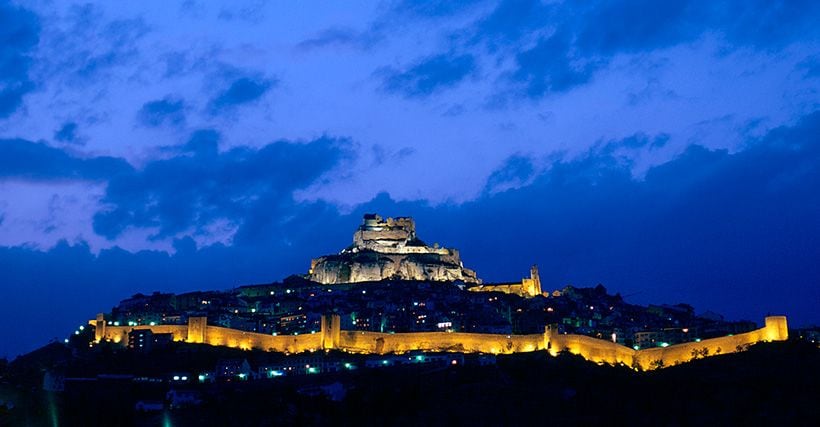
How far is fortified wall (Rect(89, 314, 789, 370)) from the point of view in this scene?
→ 63.2 meters

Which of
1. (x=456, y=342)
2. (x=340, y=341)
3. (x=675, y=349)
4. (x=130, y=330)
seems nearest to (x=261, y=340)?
(x=340, y=341)

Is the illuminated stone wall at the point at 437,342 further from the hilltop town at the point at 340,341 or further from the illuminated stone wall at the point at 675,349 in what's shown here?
the illuminated stone wall at the point at 675,349

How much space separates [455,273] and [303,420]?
55.6m

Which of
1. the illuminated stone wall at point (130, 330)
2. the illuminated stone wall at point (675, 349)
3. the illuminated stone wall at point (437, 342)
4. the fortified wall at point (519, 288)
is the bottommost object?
the illuminated stone wall at point (675, 349)

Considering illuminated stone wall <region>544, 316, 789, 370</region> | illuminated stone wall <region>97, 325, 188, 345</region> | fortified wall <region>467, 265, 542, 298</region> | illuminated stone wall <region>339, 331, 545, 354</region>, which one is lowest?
illuminated stone wall <region>544, 316, 789, 370</region>

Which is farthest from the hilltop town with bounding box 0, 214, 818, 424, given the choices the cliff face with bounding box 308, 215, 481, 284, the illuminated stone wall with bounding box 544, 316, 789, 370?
the cliff face with bounding box 308, 215, 481, 284

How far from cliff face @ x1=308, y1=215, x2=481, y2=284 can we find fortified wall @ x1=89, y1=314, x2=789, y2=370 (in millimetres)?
30657

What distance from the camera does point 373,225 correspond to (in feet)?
366

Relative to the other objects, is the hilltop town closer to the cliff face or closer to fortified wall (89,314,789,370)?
fortified wall (89,314,789,370)

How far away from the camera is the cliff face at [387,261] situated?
99.8 m

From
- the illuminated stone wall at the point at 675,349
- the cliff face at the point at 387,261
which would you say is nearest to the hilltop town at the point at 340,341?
the illuminated stone wall at the point at 675,349

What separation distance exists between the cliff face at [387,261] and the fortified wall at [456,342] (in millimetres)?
30657

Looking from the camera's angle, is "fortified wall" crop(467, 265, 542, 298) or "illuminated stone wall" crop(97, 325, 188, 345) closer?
"illuminated stone wall" crop(97, 325, 188, 345)

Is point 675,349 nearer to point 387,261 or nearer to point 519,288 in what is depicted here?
point 519,288
